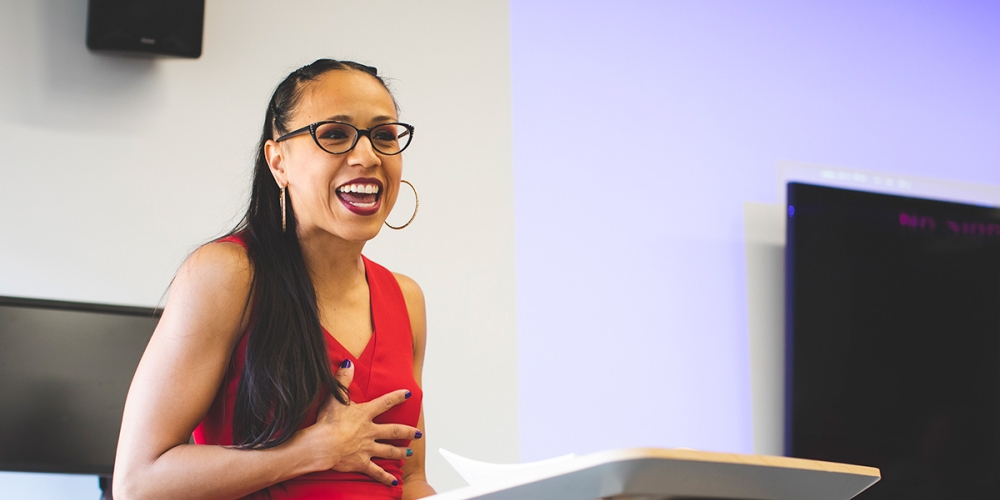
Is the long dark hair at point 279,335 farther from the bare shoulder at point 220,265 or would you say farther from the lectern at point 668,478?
the lectern at point 668,478

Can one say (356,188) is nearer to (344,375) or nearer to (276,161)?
(276,161)

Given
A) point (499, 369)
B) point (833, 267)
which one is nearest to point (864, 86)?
point (833, 267)

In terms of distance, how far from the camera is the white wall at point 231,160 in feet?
7.90

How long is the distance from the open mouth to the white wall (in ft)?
3.79

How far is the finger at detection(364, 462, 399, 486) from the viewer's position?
4.69 ft

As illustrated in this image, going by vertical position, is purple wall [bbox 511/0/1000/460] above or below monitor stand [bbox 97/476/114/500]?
above

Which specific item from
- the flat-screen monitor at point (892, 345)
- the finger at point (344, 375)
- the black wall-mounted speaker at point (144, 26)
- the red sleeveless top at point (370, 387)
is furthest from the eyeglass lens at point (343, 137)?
the flat-screen monitor at point (892, 345)

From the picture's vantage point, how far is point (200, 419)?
1.37m

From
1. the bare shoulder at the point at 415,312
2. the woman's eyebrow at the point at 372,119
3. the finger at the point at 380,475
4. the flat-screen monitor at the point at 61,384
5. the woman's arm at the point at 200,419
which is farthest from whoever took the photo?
the flat-screen monitor at the point at 61,384

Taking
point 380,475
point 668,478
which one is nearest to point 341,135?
point 380,475

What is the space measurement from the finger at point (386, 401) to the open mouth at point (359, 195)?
296 millimetres

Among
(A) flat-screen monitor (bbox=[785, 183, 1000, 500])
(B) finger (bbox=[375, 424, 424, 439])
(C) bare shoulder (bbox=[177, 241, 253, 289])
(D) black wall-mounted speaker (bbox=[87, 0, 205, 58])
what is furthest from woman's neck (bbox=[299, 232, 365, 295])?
(A) flat-screen monitor (bbox=[785, 183, 1000, 500])

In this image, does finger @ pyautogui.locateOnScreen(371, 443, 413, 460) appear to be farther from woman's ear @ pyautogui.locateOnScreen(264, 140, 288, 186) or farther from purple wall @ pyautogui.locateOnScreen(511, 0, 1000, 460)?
purple wall @ pyautogui.locateOnScreen(511, 0, 1000, 460)

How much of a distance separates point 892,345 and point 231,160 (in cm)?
222
